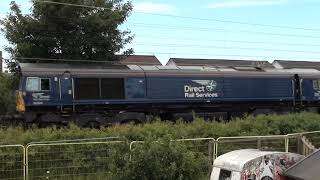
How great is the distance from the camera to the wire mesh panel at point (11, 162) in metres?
10.4

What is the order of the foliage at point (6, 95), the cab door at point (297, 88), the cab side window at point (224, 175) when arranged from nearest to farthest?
the cab side window at point (224, 175) → the cab door at point (297, 88) → the foliage at point (6, 95)

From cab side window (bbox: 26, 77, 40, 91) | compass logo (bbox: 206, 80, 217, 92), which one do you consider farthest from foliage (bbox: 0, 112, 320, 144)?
compass logo (bbox: 206, 80, 217, 92)

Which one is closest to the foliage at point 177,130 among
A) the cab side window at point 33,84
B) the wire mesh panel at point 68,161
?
the wire mesh panel at point 68,161

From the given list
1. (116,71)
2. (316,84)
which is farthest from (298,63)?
(116,71)

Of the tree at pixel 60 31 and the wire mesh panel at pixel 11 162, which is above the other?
the tree at pixel 60 31

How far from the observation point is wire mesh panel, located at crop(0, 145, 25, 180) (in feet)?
34.2

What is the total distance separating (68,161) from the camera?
10984 mm

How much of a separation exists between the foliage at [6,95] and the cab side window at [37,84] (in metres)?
7.22

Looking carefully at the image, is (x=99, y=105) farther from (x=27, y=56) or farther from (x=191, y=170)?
(x=191, y=170)

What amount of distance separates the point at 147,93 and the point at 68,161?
16204 mm

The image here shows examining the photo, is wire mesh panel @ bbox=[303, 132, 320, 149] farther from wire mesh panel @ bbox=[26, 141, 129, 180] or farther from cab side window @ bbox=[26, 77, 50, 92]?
cab side window @ bbox=[26, 77, 50, 92]

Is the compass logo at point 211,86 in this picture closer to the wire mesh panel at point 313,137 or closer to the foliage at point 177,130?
the foliage at point 177,130

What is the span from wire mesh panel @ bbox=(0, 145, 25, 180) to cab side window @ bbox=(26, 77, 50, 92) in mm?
14269

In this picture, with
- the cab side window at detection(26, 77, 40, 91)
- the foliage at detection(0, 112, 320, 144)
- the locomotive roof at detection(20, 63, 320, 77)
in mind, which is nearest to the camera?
the foliage at detection(0, 112, 320, 144)
